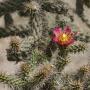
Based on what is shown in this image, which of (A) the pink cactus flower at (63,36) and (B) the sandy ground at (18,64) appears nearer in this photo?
(A) the pink cactus flower at (63,36)

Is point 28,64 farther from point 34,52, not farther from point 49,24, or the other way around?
point 49,24

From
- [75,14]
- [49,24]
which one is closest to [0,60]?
[49,24]

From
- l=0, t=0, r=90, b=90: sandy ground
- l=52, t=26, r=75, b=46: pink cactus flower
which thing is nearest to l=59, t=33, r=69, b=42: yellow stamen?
l=52, t=26, r=75, b=46: pink cactus flower

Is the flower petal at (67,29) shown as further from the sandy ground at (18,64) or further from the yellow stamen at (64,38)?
the sandy ground at (18,64)

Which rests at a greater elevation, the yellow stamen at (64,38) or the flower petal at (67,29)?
the flower petal at (67,29)

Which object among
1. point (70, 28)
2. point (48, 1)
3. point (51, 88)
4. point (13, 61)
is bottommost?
point (51, 88)

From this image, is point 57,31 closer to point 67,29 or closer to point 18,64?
point 67,29

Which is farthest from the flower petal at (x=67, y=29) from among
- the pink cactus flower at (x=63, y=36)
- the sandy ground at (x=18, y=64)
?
the sandy ground at (x=18, y=64)

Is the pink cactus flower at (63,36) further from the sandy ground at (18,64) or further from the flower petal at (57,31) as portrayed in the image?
the sandy ground at (18,64)

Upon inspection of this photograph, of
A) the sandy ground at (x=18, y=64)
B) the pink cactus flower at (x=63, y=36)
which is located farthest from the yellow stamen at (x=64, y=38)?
the sandy ground at (x=18, y=64)
